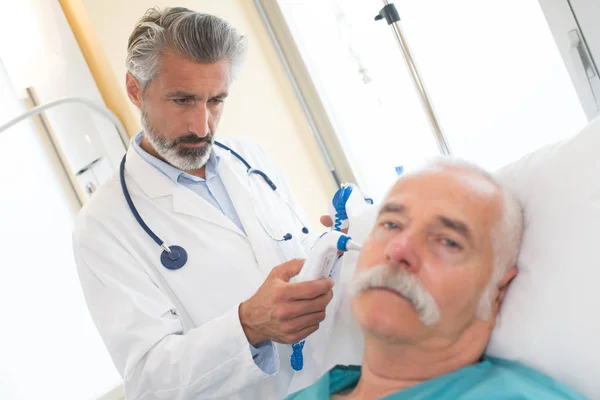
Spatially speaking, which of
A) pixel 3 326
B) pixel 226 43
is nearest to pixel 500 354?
pixel 226 43

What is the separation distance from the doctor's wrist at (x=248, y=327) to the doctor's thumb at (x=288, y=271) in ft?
0.30

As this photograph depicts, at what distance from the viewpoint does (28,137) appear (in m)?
2.68

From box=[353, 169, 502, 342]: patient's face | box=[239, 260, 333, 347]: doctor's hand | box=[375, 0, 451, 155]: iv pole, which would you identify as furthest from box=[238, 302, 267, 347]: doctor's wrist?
box=[375, 0, 451, 155]: iv pole

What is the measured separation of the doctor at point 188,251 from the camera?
1250 millimetres

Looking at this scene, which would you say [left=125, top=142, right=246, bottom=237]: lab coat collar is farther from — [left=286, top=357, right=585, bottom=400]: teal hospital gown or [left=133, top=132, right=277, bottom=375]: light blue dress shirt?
[left=286, top=357, right=585, bottom=400]: teal hospital gown

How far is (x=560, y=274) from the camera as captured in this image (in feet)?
3.59

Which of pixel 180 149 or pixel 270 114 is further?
pixel 270 114

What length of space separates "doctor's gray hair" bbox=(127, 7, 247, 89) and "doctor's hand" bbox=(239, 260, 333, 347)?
612 millimetres

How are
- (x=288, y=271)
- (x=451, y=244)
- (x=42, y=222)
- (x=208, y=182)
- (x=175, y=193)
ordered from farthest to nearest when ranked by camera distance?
1. (x=42, y=222)
2. (x=208, y=182)
3. (x=175, y=193)
4. (x=288, y=271)
5. (x=451, y=244)

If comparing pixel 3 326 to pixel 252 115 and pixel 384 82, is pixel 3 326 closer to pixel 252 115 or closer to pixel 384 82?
pixel 252 115

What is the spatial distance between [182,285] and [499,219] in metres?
0.78

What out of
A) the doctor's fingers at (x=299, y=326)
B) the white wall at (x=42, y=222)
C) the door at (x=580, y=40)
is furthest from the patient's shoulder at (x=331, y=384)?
the white wall at (x=42, y=222)

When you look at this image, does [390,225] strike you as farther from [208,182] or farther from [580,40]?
[580,40]

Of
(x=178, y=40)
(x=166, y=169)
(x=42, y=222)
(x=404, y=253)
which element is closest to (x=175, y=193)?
(x=166, y=169)
